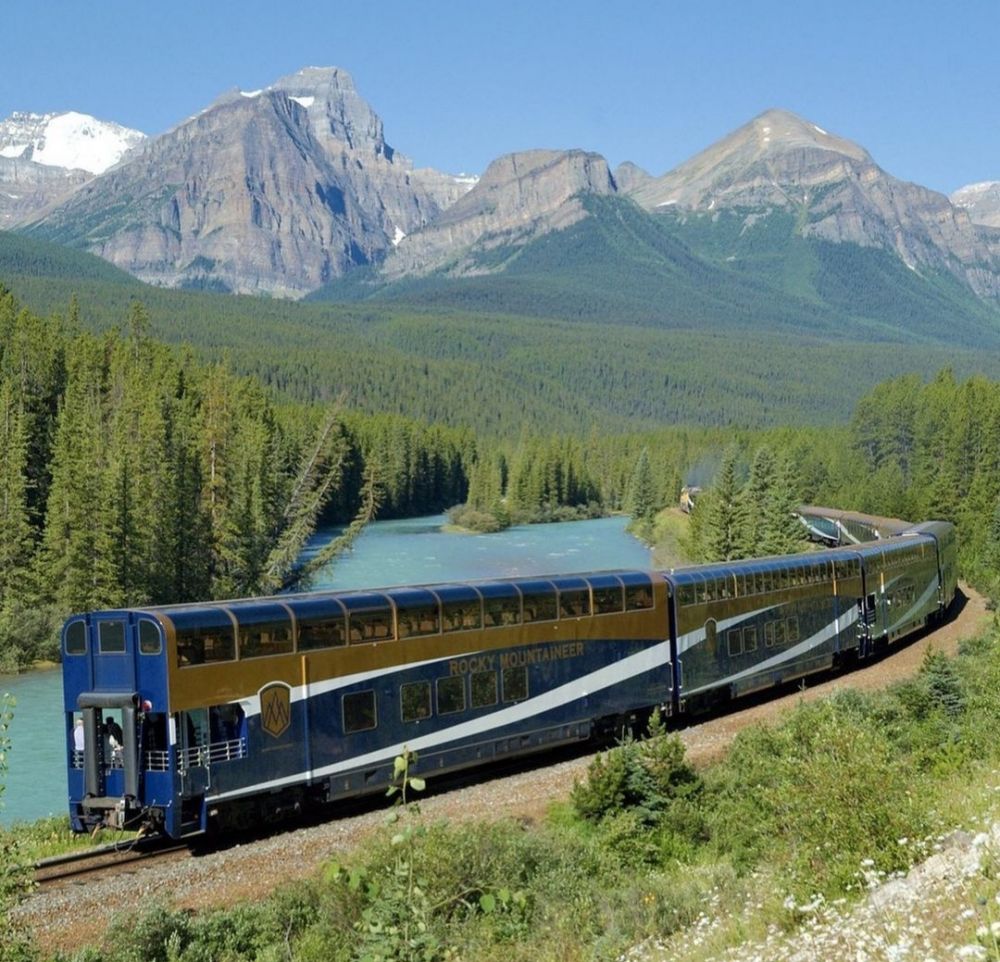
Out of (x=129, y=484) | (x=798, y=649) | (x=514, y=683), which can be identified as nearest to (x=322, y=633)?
(x=514, y=683)

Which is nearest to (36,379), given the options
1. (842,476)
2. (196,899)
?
(196,899)

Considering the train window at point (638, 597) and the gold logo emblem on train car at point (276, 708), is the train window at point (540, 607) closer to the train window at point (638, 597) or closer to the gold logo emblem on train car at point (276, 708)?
the train window at point (638, 597)

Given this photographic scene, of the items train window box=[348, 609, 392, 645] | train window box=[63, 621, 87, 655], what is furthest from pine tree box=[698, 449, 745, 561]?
train window box=[63, 621, 87, 655]

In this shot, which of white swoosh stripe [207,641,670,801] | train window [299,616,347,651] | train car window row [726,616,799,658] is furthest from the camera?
train car window row [726,616,799,658]

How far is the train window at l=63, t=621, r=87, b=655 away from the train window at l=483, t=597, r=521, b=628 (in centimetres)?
880

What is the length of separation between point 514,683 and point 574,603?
2.85 metres

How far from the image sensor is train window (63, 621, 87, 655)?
23.8 metres

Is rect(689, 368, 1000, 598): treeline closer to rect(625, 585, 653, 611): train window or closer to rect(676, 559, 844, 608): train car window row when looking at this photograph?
rect(676, 559, 844, 608): train car window row

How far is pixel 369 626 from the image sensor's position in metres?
26.5

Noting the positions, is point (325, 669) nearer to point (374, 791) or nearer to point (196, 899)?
point (374, 791)

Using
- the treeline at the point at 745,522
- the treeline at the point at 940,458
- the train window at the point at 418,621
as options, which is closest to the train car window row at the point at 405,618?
the train window at the point at 418,621

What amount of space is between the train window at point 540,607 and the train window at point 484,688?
5.80 feet

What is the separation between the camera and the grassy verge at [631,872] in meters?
15.8

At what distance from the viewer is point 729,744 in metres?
33.5
